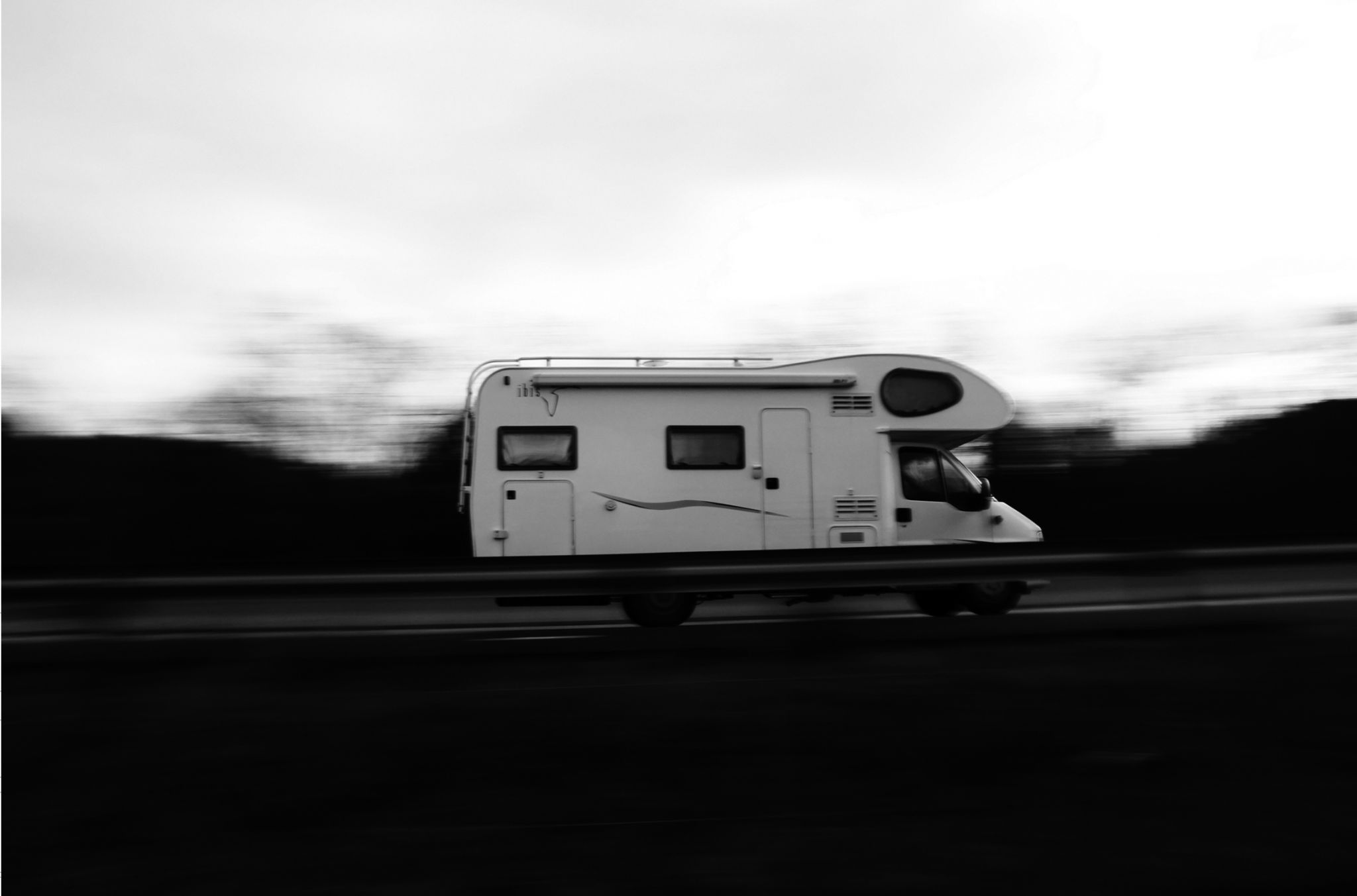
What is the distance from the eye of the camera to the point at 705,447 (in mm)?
10305

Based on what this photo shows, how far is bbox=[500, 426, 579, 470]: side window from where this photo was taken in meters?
10.1

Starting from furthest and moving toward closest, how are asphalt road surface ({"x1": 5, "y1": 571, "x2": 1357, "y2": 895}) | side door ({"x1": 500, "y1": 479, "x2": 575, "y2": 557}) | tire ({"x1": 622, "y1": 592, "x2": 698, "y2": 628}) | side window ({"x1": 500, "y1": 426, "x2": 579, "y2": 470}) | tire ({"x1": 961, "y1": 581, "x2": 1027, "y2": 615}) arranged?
side window ({"x1": 500, "y1": 426, "x2": 579, "y2": 470})
side door ({"x1": 500, "y1": 479, "x2": 575, "y2": 557})
tire ({"x1": 961, "y1": 581, "x2": 1027, "y2": 615})
tire ({"x1": 622, "y1": 592, "x2": 698, "y2": 628})
asphalt road surface ({"x1": 5, "y1": 571, "x2": 1357, "y2": 895})

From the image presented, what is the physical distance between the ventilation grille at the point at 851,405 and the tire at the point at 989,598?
2.10 meters

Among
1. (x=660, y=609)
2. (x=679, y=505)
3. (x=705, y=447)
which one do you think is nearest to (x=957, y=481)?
(x=705, y=447)

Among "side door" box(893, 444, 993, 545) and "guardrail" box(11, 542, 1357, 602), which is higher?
"side door" box(893, 444, 993, 545)

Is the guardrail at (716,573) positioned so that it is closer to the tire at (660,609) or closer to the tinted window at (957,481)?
the tire at (660,609)

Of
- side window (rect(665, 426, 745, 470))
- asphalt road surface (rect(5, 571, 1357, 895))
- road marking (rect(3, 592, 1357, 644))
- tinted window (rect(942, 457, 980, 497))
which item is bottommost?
asphalt road surface (rect(5, 571, 1357, 895))

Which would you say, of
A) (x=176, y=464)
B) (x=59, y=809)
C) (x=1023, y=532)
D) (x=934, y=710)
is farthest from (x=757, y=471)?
(x=176, y=464)

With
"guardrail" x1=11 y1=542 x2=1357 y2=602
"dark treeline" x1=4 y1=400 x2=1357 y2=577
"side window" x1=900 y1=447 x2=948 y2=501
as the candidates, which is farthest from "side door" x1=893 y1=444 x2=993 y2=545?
"guardrail" x1=11 y1=542 x2=1357 y2=602

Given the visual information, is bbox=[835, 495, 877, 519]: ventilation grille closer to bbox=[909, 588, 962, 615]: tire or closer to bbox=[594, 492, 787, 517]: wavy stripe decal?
bbox=[594, 492, 787, 517]: wavy stripe decal

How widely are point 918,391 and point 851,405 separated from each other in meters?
0.81

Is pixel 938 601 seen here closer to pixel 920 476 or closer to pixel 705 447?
pixel 920 476

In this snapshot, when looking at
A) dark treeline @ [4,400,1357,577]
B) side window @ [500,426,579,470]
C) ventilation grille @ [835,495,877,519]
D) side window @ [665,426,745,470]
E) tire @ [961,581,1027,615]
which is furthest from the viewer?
dark treeline @ [4,400,1357,577]

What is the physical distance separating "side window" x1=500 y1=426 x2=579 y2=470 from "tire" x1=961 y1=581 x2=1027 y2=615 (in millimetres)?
4213
